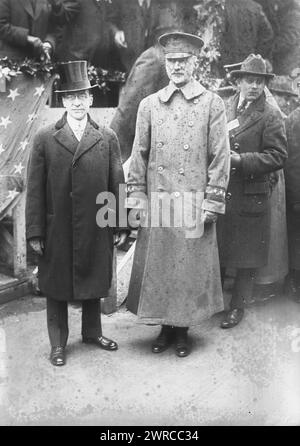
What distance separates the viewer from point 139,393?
362 cm

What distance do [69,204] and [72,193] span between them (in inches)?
3.3

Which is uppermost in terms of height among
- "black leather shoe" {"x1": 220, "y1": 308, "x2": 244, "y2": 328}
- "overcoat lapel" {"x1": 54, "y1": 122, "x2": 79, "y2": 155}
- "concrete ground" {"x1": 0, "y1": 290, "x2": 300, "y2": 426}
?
"overcoat lapel" {"x1": 54, "y1": 122, "x2": 79, "y2": 155}

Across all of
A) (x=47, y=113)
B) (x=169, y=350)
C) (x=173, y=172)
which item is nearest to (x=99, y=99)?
(x=47, y=113)

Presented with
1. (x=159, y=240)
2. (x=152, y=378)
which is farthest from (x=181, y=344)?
(x=159, y=240)

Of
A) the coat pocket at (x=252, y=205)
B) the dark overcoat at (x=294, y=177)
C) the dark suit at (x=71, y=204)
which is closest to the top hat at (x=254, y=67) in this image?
the dark overcoat at (x=294, y=177)

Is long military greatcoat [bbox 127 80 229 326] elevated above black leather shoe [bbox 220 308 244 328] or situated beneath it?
elevated above

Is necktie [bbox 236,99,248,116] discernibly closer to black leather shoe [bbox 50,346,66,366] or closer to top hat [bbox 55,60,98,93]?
top hat [bbox 55,60,98,93]

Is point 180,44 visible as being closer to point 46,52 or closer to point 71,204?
point 71,204

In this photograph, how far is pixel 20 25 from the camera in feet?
16.4

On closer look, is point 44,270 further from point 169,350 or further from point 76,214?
point 169,350

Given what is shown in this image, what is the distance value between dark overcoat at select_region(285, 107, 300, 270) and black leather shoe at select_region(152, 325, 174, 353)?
143cm

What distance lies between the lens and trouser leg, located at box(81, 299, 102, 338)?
410 cm

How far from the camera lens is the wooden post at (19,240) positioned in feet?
17.7

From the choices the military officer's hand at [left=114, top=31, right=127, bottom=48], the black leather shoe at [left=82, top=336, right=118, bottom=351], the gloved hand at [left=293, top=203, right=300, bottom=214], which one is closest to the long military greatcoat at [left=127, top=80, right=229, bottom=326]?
the black leather shoe at [left=82, top=336, right=118, bottom=351]
